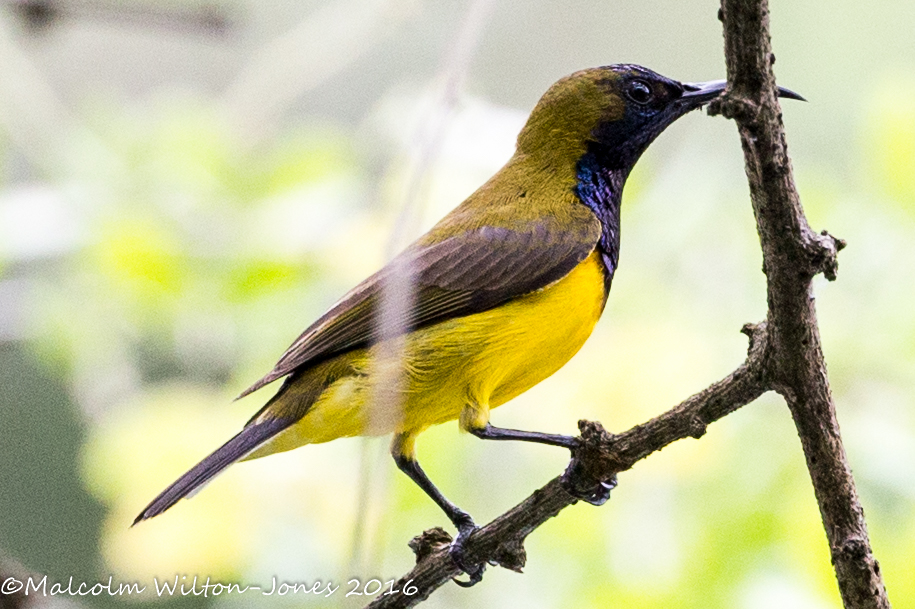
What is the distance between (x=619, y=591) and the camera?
424 cm

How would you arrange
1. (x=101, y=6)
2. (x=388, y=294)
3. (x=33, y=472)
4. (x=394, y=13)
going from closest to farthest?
1. (x=101, y=6)
2. (x=388, y=294)
3. (x=394, y=13)
4. (x=33, y=472)

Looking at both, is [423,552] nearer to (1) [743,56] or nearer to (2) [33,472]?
(1) [743,56]

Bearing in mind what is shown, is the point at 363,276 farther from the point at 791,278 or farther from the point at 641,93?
the point at 791,278

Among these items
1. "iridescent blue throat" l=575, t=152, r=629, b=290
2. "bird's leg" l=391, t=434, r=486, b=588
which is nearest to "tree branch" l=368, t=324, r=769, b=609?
"bird's leg" l=391, t=434, r=486, b=588

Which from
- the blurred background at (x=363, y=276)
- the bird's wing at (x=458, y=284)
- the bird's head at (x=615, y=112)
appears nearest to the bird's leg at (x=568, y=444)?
the bird's wing at (x=458, y=284)

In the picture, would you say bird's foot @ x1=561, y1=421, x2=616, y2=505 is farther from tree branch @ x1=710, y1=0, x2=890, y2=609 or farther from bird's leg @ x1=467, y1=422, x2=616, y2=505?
tree branch @ x1=710, y1=0, x2=890, y2=609

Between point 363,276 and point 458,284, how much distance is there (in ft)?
3.48

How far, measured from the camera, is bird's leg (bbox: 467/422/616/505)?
2844 mm

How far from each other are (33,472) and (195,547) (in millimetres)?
3019

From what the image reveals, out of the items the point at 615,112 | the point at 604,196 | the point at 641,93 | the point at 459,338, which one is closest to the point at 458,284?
the point at 459,338

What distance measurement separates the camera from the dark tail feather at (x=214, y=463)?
3277 mm

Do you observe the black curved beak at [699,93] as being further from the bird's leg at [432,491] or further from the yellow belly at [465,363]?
the bird's leg at [432,491]

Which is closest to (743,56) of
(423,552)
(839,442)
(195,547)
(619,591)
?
(839,442)

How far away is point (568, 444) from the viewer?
325 centimetres
